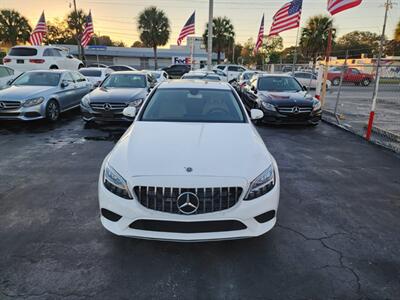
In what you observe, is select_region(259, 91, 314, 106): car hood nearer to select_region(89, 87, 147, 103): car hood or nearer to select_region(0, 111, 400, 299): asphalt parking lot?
select_region(89, 87, 147, 103): car hood

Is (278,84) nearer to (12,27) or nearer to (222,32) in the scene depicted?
(222,32)

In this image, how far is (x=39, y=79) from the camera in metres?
9.92

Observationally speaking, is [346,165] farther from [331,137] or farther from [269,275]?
[269,275]

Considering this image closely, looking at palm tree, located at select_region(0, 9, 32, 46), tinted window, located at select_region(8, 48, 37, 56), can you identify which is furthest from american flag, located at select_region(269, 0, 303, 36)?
palm tree, located at select_region(0, 9, 32, 46)

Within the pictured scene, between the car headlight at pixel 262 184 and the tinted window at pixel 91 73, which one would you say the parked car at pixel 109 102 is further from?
the tinted window at pixel 91 73

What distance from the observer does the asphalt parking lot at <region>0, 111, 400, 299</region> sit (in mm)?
2629

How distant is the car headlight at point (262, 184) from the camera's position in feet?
9.38

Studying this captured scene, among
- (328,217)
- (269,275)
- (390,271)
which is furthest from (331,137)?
(269,275)

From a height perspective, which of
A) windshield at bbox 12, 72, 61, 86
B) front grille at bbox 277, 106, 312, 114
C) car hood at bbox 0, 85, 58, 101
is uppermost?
windshield at bbox 12, 72, 61, 86

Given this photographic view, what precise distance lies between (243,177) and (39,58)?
58.0 ft

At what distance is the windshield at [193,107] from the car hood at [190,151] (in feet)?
0.82

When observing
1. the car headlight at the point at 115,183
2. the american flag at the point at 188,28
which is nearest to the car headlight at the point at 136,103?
the car headlight at the point at 115,183

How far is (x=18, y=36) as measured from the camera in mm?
42781

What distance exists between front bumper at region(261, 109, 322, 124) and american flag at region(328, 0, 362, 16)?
3.36m
